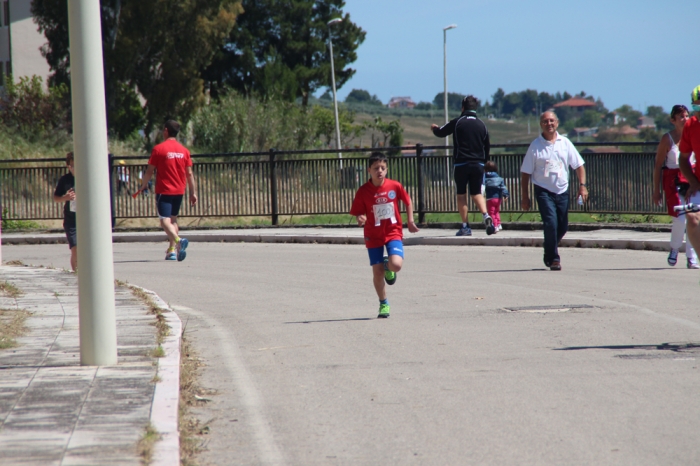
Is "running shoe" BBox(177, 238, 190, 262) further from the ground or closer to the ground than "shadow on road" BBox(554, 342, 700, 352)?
further from the ground

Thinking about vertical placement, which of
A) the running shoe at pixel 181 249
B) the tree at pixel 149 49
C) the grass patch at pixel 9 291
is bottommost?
the grass patch at pixel 9 291

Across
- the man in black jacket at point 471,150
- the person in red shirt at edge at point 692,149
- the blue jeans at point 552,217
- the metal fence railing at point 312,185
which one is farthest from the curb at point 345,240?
the person in red shirt at edge at point 692,149

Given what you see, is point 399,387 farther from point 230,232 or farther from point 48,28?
point 48,28

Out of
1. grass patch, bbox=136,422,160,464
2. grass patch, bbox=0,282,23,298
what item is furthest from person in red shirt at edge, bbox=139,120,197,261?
grass patch, bbox=136,422,160,464

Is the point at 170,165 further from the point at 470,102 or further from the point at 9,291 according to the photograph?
the point at 470,102

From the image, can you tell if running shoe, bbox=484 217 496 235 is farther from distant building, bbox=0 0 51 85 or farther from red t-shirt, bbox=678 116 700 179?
distant building, bbox=0 0 51 85

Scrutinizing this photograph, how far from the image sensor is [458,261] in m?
14.2

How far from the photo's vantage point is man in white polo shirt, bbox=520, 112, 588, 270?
1234 cm

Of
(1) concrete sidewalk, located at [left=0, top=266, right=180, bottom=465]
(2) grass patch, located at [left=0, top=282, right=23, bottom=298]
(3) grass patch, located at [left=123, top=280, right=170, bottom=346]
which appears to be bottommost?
(1) concrete sidewalk, located at [left=0, top=266, right=180, bottom=465]

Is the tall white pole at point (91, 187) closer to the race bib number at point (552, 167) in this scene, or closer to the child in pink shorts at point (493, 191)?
the race bib number at point (552, 167)

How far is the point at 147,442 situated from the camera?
183 inches

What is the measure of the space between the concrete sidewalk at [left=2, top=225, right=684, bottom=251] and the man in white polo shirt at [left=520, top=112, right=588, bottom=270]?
3.07 metres

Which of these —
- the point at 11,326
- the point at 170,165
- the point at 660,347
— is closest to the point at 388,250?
the point at 660,347

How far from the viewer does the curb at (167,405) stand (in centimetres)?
450
